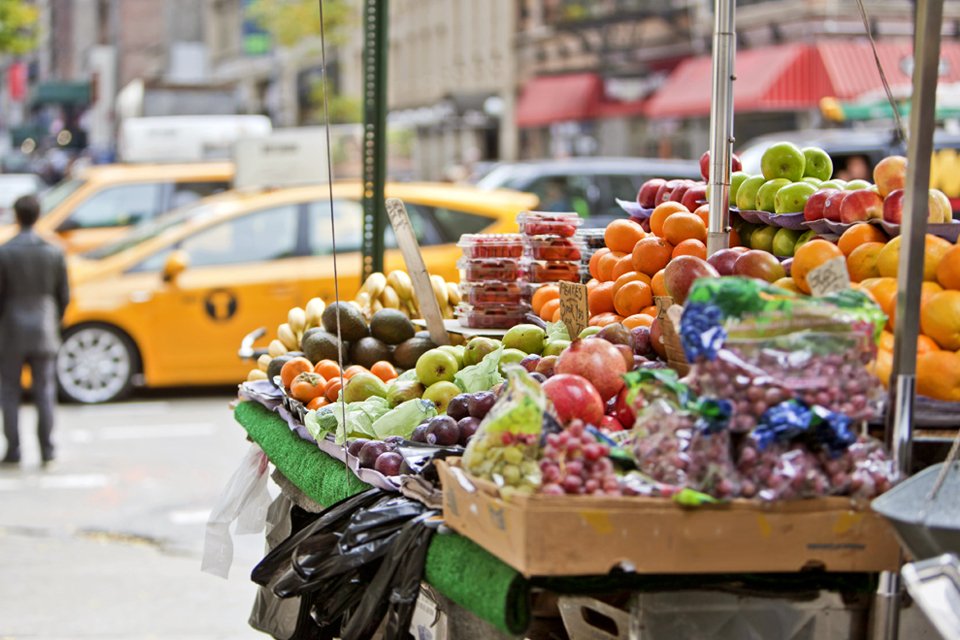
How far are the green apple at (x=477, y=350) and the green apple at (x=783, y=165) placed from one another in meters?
1.02

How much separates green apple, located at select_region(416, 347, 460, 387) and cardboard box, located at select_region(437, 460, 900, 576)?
57.1 inches

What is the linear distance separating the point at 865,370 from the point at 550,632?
1109mm

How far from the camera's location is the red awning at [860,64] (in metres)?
20.8

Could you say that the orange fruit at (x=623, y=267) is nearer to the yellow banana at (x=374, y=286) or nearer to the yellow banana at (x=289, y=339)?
the yellow banana at (x=374, y=286)

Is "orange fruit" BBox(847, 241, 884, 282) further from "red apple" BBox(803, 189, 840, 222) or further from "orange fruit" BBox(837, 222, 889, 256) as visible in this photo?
"red apple" BBox(803, 189, 840, 222)

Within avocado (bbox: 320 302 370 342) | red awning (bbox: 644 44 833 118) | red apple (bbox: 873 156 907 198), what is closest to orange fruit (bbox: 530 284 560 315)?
avocado (bbox: 320 302 370 342)

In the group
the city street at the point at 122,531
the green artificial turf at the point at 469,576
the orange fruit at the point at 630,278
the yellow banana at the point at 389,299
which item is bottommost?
the city street at the point at 122,531

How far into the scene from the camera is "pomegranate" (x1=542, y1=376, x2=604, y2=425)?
3.03 m

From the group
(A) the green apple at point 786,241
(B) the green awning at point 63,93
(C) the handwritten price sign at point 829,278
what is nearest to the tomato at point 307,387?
(A) the green apple at point 786,241

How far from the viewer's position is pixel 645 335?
3578 mm

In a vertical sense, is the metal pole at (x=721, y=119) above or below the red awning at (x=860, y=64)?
below

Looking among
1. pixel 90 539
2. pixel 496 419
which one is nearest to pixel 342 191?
pixel 90 539

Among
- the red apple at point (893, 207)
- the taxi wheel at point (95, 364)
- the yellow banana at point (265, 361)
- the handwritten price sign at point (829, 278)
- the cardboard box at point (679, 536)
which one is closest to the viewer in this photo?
the cardboard box at point (679, 536)

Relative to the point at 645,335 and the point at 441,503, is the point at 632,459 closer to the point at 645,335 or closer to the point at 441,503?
the point at 441,503
